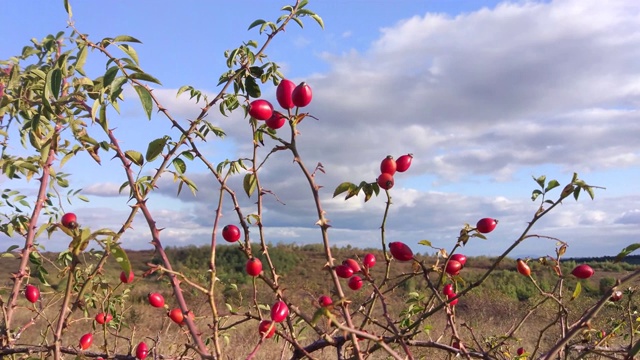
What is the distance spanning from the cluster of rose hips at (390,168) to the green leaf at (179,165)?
68 cm

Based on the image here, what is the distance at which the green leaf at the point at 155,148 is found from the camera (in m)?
1.77

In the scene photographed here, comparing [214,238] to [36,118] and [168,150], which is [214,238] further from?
[36,118]

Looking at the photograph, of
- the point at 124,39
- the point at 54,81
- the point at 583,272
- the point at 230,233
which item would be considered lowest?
the point at 583,272

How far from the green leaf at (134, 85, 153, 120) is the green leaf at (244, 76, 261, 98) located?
502mm

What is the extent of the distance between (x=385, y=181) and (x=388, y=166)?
0.06 m

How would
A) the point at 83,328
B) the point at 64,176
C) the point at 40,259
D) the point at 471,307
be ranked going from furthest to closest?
the point at 471,307 < the point at 83,328 < the point at 64,176 < the point at 40,259

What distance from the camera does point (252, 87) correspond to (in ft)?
6.33

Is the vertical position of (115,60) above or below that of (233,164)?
above

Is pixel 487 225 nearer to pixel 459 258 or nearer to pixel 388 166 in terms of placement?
pixel 459 258

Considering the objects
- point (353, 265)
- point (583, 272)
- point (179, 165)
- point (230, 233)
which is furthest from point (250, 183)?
point (583, 272)

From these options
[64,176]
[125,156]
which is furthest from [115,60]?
[64,176]

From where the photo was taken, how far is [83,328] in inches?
364

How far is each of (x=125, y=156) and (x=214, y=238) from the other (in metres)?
0.41

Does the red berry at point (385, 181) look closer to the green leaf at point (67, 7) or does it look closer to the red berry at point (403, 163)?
the red berry at point (403, 163)
